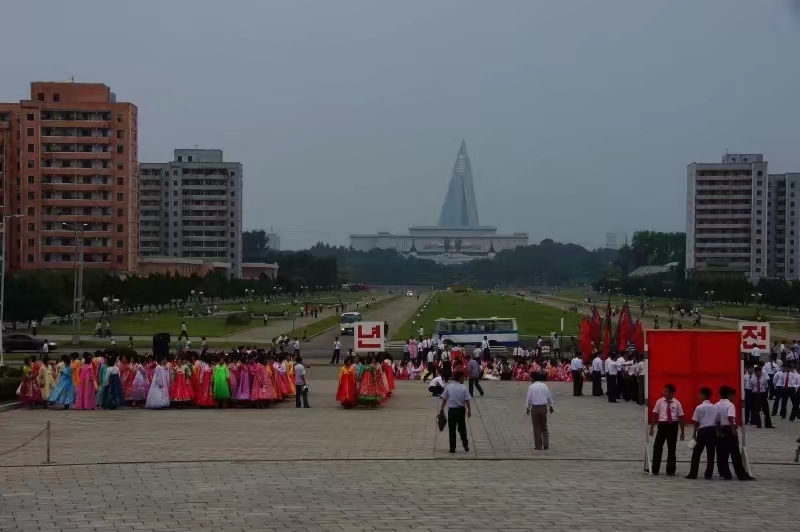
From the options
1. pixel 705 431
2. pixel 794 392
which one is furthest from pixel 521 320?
pixel 705 431

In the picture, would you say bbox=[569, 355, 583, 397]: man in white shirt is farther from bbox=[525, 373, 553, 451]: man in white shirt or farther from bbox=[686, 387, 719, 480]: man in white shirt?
bbox=[686, 387, 719, 480]: man in white shirt

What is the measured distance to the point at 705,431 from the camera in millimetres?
16766

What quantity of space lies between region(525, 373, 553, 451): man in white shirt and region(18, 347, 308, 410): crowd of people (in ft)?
32.6

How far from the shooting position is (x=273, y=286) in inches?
5782

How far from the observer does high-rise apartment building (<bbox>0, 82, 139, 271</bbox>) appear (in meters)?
107

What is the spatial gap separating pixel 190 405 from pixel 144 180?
141109 mm

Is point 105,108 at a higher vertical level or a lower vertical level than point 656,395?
higher

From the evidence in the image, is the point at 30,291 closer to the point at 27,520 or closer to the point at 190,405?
the point at 190,405

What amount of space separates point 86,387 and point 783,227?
15324 centimetres

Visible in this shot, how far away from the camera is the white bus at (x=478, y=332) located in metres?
61.8

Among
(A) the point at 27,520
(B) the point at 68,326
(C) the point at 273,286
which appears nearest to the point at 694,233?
(C) the point at 273,286

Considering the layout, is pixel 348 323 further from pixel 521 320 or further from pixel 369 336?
pixel 369 336

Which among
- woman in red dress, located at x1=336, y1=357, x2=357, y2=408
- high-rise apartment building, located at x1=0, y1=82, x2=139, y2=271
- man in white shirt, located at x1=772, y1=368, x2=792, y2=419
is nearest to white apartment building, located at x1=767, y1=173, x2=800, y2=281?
high-rise apartment building, located at x1=0, y1=82, x2=139, y2=271

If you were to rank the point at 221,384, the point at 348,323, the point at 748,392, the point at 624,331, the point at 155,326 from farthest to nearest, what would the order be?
the point at 155,326 → the point at 348,323 → the point at 624,331 → the point at 221,384 → the point at 748,392
